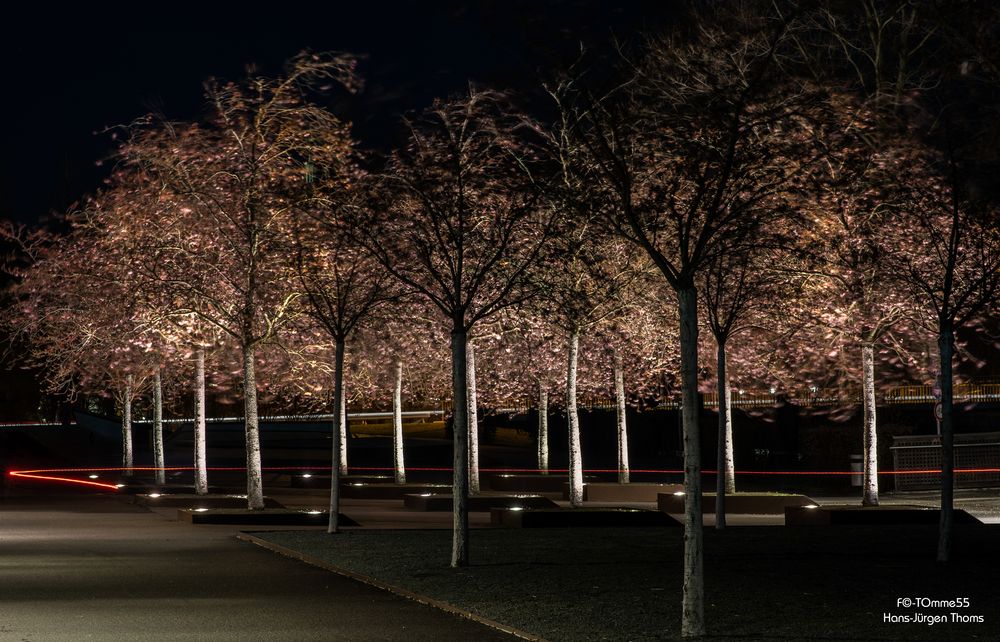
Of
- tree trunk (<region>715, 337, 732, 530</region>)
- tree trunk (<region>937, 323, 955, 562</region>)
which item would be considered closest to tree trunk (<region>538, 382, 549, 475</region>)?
tree trunk (<region>715, 337, 732, 530</region>)

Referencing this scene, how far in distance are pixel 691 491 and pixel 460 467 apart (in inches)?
250

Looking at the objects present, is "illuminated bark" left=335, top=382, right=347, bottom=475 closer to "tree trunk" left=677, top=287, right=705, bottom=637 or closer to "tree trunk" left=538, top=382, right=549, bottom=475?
"tree trunk" left=538, top=382, right=549, bottom=475

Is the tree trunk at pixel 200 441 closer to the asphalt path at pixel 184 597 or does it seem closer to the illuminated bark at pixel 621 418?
the asphalt path at pixel 184 597

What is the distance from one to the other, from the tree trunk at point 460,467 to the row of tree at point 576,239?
0.15ft

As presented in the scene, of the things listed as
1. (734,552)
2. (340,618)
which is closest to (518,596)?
(340,618)

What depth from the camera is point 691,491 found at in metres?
11.6

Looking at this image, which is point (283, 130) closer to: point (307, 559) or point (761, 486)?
point (307, 559)

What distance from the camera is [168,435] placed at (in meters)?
79.2

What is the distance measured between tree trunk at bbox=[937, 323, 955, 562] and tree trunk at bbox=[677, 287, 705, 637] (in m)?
6.05

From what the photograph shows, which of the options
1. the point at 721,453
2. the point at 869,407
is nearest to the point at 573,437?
the point at 721,453

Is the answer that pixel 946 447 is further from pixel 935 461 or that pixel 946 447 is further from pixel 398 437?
pixel 398 437

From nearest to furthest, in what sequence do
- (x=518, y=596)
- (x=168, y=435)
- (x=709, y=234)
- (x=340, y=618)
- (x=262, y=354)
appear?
(x=709, y=234), (x=340, y=618), (x=518, y=596), (x=262, y=354), (x=168, y=435)

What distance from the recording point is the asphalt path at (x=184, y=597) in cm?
1245

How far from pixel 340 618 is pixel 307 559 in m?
5.86
